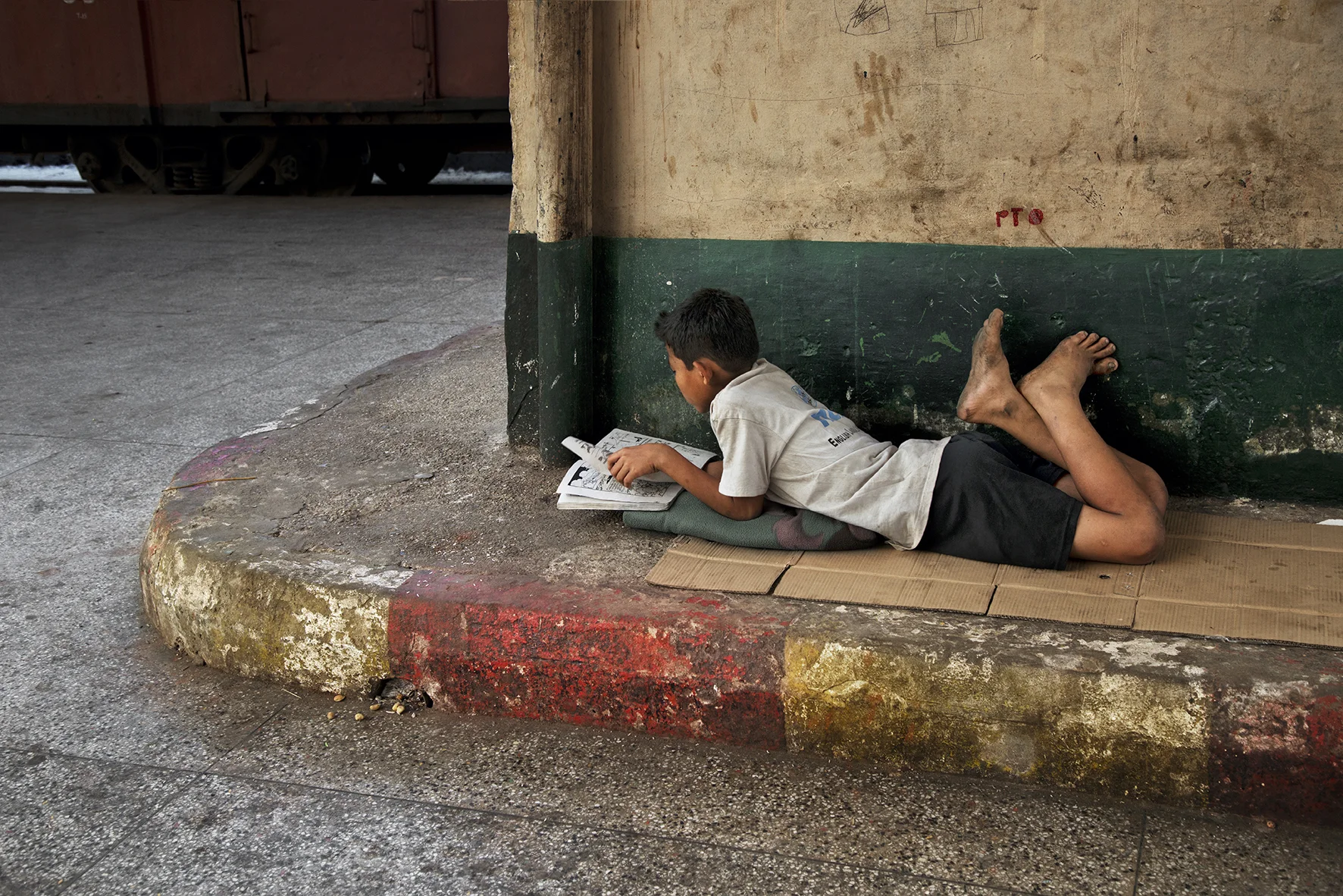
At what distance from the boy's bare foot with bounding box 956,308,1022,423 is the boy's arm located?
559 millimetres

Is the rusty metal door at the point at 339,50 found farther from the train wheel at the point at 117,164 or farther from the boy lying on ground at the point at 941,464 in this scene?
the boy lying on ground at the point at 941,464

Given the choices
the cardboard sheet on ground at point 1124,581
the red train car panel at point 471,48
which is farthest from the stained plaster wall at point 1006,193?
the red train car panel at point 471,48

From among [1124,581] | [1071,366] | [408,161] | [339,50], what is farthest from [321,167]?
[1124,581]

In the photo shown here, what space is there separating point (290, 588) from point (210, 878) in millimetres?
756

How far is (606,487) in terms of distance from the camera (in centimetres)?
292

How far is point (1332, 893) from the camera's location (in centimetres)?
183

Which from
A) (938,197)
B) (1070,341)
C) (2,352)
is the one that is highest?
(938,197)

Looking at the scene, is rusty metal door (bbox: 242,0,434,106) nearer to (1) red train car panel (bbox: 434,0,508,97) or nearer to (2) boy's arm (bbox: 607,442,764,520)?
(1) red train car panel (bbox: 434,0,508,97)

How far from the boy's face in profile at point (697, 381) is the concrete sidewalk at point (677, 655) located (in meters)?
0.37

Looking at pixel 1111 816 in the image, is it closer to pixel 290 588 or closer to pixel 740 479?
pixel 740 479

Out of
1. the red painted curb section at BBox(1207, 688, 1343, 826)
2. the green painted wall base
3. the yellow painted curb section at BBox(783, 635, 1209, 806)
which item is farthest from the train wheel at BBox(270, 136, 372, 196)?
the red painted curb section at BBox(1207, 688, 1343, 826)

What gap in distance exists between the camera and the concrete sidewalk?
2.07 meters

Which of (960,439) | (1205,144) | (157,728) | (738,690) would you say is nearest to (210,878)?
(157,728)

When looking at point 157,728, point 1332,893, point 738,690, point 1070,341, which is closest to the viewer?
point 1332,893
